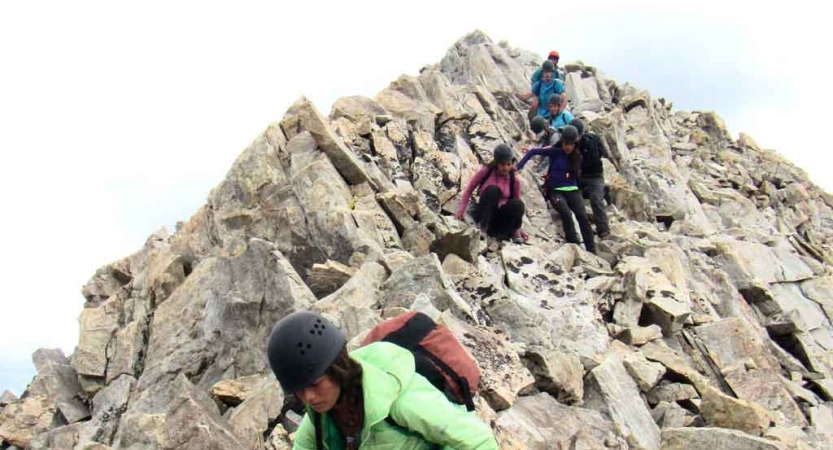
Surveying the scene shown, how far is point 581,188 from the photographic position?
21.1 m

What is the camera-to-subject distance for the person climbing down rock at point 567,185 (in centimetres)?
1964

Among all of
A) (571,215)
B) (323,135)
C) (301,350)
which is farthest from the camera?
(571,215)

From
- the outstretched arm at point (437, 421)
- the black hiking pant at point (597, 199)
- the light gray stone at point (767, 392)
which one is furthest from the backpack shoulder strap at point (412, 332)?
the black hiking pant at point (597, 199)

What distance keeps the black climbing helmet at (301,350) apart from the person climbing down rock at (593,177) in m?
16.8

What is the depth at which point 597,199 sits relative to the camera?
67.7 ft

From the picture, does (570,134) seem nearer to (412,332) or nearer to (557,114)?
(557,114)

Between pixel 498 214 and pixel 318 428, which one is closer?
pixel 318 428

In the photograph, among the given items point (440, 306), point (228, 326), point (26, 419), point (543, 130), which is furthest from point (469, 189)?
point (26, 419)

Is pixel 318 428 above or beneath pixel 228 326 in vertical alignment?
above

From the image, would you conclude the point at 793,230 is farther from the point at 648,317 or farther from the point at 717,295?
the point at 648,317

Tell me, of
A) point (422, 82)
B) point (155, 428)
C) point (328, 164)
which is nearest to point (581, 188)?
point (328, 164)

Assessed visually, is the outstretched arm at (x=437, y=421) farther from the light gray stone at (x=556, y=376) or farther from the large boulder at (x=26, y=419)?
the large boulder at (x=26, y=419)

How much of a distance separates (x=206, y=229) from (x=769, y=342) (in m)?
15.4

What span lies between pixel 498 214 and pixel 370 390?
565 inches
